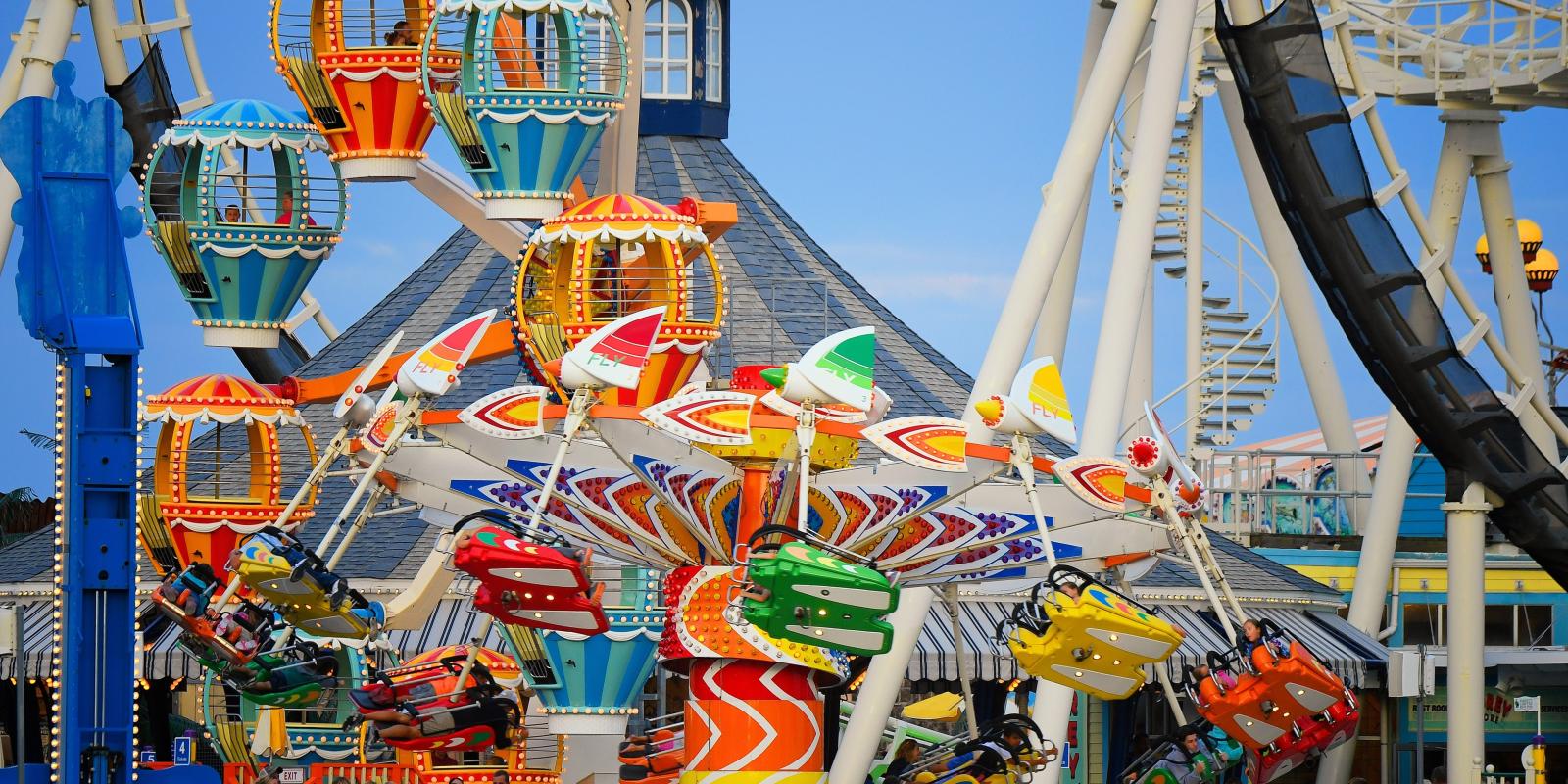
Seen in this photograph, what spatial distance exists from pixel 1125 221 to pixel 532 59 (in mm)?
4938

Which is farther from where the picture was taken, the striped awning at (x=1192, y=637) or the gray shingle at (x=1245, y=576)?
the gray shingle at (x=1245, y=576)

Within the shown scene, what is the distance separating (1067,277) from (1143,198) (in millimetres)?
7196

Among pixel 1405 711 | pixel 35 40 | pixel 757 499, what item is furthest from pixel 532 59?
pixel 1405 711

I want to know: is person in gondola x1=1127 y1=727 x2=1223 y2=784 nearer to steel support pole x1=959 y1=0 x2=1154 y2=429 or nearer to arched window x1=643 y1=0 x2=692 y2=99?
steel support pole x1=959 y1=0 x2=1154 y2=429

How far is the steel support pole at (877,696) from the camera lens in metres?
18.6

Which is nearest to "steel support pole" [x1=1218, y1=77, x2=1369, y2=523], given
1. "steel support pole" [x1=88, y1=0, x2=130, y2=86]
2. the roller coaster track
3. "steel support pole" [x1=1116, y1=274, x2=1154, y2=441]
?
"steel support pole" [x1=1116, y1=274, x2=1154, y2=441]

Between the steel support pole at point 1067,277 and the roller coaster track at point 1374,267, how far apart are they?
486cm

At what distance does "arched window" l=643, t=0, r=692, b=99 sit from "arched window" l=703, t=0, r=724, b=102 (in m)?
0.20

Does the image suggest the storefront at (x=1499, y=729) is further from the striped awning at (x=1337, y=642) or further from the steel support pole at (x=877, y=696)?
the steel support pole at (x=877, y=696)

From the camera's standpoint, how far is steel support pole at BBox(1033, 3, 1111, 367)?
92.9 feet

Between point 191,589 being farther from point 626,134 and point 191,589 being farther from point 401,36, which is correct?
point 626,134

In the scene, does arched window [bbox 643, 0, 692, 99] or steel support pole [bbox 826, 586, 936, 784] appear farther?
arched window [bbox 643, 0, 692, 99]

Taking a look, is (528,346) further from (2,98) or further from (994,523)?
(2,98)

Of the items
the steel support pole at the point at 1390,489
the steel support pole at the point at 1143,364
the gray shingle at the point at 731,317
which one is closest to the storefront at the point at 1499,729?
the steel support pole at the point at 1390,489
